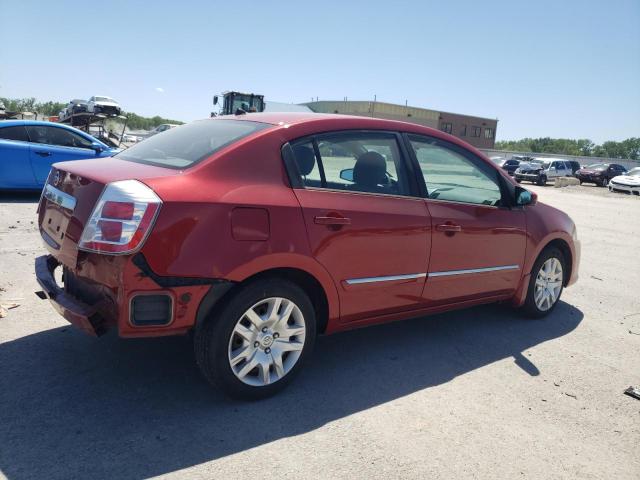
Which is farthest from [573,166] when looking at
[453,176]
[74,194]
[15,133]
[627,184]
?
[74,194]

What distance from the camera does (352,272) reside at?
3.39m

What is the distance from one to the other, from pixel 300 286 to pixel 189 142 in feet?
4.02

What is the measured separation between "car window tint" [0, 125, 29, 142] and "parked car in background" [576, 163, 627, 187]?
32.0 meters

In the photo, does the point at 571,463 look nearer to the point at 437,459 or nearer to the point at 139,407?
the point at 437,459

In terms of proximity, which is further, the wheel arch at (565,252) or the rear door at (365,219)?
the wheel arch at (565,252)

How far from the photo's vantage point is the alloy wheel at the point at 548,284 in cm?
492

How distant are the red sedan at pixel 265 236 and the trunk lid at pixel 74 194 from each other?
1cm

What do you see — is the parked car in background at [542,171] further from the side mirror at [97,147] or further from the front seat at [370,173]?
the front seat at [370,173]

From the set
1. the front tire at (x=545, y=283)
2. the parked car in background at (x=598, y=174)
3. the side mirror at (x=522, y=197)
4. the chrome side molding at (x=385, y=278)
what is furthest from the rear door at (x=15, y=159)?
the parked car in background at (x=598, y=174)

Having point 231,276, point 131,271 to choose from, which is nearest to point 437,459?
point 231,276

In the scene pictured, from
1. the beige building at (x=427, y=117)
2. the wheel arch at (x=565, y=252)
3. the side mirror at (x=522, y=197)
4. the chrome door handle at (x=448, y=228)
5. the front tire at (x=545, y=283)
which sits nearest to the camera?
the chrome door handle at (x=448, y=228)

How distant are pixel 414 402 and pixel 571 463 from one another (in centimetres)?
93

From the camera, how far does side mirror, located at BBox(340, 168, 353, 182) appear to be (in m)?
3.51

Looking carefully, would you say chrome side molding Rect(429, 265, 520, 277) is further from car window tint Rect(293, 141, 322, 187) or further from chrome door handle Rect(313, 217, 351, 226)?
car window tint Rect(293, 141, 322, 187)
